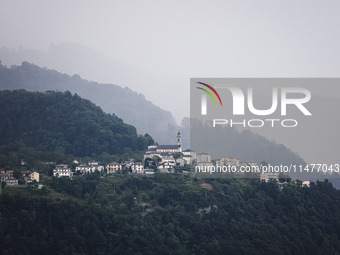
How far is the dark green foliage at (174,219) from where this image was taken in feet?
122

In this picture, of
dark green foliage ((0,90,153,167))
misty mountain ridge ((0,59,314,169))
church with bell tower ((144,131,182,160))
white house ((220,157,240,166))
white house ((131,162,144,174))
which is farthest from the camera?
misty mountain ridge ((0,59,314,169))

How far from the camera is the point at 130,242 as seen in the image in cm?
3756

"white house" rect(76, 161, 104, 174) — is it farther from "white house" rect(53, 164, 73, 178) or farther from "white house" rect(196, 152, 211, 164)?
"white house" rect(196, 152, 211, 164)

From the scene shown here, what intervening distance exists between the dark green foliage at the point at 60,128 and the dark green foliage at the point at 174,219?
10.3 metres

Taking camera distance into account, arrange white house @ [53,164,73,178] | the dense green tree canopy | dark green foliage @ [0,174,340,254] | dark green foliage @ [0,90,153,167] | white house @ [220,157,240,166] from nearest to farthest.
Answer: dark green foliage @ [0,174,340,254], white house @ [53,164,73,178], white house @ [220,157,240,166], dark green foliage @ [0,90,153,167], the dense green tree canopy

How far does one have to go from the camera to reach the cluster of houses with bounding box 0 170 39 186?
42.5 metres

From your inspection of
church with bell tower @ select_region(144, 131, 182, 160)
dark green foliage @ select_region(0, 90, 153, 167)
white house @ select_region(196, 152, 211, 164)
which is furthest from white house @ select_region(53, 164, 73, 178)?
white house @ select_region(196, 152, 211, 164)

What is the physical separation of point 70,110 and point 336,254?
2720 centimetres

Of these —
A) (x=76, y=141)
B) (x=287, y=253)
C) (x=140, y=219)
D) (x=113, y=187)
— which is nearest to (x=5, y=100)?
(x=76, y=141)

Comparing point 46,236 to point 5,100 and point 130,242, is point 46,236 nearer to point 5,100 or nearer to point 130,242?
point 130,242

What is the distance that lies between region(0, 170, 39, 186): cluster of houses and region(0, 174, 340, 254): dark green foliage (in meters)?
1.97

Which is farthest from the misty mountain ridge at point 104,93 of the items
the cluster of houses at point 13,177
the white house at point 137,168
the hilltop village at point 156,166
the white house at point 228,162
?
the cluster of houses at point 13,177

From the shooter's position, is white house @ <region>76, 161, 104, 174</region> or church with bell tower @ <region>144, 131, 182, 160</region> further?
church with bell tower @ <region>144, 131, 182, 160</region>

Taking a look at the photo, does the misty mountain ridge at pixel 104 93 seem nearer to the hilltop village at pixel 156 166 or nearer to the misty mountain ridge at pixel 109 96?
the misty mountain ridge at pixel 109 96
